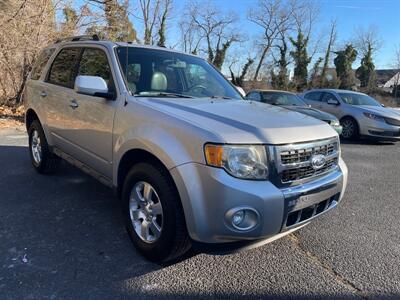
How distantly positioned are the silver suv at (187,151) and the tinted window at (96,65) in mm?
13

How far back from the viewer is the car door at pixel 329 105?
11.5 metres

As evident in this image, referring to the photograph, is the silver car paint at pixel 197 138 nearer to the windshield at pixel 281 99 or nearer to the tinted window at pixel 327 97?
the windshield at pixel 281 99

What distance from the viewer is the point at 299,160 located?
9.20ft

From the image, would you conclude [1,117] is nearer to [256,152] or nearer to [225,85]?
[225,85]

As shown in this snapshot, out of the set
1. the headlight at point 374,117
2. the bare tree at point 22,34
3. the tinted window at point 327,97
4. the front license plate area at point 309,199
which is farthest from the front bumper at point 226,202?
the bare tree at point 22,34

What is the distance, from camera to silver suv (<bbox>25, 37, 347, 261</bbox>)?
101 inches

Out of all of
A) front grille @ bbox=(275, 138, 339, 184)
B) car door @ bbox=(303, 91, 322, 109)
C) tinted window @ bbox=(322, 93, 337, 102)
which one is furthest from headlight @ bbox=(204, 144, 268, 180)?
car door @ bbox=(303, 91, 322, 109)

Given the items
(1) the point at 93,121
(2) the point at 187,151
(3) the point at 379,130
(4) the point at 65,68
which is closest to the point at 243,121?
(2) the point at 187,151

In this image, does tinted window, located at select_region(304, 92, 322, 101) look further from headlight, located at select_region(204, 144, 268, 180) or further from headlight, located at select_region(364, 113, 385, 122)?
headlight, located at select_region(204, 144, 268, 180)

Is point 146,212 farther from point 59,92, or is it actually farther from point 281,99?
point 281,99

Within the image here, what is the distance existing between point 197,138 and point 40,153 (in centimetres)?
356

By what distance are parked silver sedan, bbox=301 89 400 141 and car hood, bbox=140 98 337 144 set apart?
789 cm

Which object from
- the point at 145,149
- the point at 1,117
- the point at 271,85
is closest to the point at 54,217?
the point at 145,149

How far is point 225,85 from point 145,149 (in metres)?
1.75
